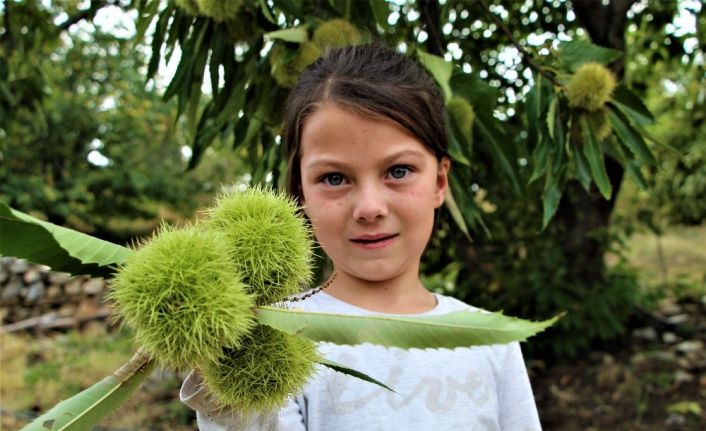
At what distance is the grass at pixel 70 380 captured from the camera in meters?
3.88

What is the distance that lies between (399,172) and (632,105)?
36.1 inches

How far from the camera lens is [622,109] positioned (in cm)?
168

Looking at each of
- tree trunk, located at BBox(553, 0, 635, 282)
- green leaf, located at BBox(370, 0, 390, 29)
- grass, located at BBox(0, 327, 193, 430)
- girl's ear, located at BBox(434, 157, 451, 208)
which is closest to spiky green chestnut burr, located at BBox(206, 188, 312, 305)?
girl's ear, located at BBox(434, 157, 451, 208)

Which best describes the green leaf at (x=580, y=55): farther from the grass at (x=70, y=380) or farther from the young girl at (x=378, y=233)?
the grass at (x=70, y=380)

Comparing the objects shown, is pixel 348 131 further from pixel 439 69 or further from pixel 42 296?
pixel 42 296

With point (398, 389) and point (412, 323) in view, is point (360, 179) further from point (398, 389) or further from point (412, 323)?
point (412, 323)

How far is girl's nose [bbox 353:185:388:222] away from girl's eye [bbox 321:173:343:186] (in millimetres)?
53

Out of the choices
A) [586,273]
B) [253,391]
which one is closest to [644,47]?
[586,273]

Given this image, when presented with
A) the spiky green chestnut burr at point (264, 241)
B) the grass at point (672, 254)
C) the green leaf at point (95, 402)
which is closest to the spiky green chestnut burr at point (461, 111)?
the spiky green chestnut burr at point (264, 241)

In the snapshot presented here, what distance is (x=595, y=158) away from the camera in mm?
1618

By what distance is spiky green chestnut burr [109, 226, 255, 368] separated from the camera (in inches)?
24.9

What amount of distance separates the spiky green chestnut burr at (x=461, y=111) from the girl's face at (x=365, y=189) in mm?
345

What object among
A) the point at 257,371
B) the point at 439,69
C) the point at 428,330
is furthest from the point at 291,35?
the point at 428,330

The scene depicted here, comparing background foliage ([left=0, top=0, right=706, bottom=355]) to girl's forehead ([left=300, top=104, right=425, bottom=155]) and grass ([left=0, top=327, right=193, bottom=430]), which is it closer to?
girl's forehead ([left=300, top=104, right=425, bottom=155])
